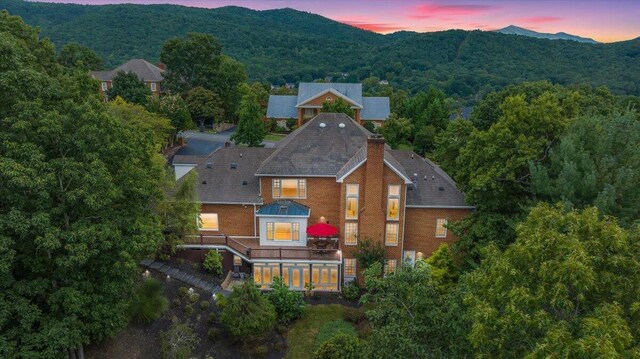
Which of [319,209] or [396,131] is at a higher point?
[396,131]

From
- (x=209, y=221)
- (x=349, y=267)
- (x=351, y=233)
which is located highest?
(x=209, y=221)

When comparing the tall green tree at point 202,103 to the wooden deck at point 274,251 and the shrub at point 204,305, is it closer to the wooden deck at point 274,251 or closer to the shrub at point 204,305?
the wooden deck at point 274,251

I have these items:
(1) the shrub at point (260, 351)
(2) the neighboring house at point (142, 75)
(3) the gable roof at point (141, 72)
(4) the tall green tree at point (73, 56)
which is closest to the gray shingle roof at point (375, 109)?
(3) the gable roof at point (141, 72)

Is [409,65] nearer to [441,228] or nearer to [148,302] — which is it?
[441,228]

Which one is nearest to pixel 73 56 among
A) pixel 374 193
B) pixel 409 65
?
pixel 374 193

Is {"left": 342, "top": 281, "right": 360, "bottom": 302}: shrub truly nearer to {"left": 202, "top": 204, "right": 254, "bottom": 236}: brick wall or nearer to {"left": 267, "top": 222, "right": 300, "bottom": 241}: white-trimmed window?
{"left": 267, "top": 222, "right": 300, "bottom": 241}: white-trimmed window

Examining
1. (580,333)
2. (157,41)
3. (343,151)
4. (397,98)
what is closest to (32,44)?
(343,151)

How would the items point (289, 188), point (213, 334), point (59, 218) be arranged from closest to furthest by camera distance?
point (59, 218) < point (213, 334) < point (289, 188)
